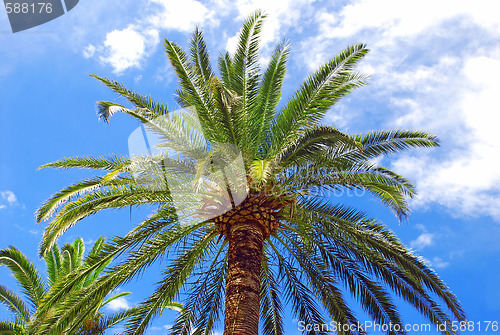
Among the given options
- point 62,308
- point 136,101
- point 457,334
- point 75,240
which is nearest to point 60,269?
point 75,240

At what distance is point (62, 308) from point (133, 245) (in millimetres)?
1755

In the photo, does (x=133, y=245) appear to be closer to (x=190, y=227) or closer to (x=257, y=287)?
(x=190, y=227)

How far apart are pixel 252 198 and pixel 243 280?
1.77m

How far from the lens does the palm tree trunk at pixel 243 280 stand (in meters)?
7.08

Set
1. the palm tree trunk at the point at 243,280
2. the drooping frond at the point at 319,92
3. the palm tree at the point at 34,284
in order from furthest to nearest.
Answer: the palm tree at the point at 34,284 → the drooping frond at the point at 319,92 → the palm tree trunk at the point at 243,280

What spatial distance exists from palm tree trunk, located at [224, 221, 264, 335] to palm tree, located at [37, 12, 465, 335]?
45 millimetres

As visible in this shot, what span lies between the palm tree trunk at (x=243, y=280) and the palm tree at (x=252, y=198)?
0.15 feet

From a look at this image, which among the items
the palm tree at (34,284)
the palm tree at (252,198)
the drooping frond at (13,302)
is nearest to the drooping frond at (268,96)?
the palm tree at (252,198)

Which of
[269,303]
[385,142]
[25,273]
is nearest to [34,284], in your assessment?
[25,273]

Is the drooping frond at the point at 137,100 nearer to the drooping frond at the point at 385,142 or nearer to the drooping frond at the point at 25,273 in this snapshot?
the drooping frond at the point at 385,142

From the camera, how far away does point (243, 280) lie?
7.55 metres

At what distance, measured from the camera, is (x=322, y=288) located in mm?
9156

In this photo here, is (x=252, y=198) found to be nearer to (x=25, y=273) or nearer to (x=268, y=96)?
(x=268, y=96)

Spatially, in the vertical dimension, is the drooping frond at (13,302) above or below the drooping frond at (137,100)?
below
